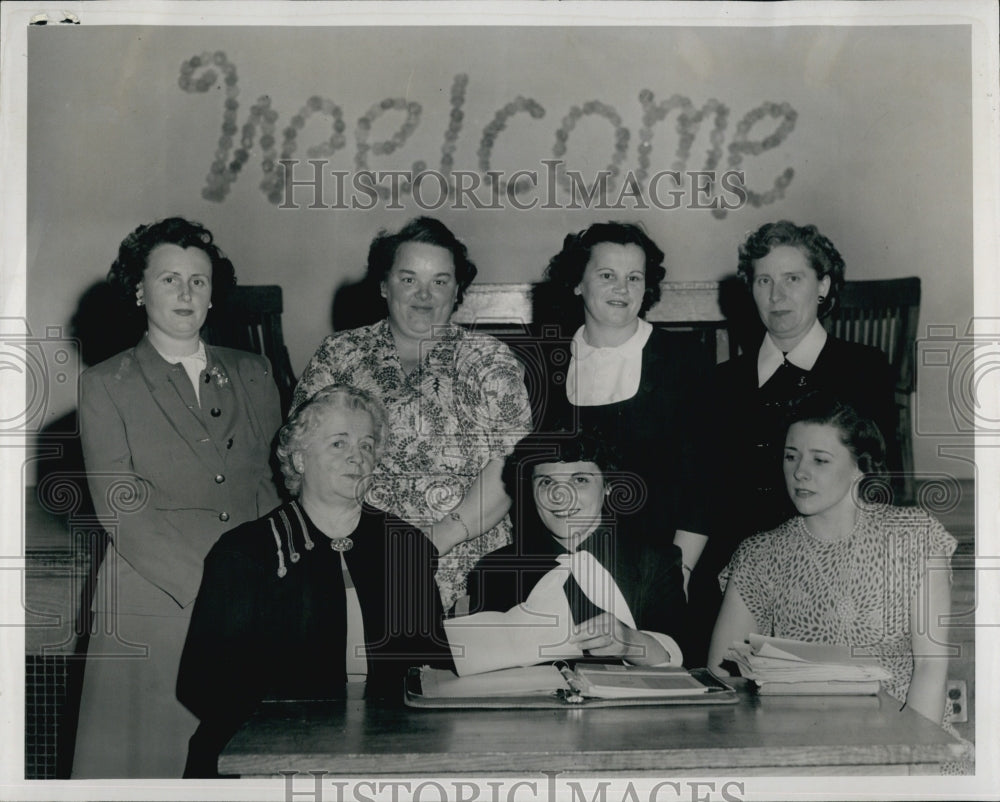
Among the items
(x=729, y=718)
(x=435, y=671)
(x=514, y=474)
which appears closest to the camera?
(x=729, y=718)

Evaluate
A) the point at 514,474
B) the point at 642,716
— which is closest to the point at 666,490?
the point at 514,474

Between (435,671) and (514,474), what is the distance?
0.66 meters

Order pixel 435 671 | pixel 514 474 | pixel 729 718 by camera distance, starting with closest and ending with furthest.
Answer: pixel 729 718
pixel 435 671
pixel 514 474

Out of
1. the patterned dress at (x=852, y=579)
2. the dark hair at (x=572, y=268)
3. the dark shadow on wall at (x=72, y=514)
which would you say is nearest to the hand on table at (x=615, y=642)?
the patterned dress at (x=852, y=579)

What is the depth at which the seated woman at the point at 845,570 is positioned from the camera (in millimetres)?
3062

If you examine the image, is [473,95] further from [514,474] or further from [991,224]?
[991,224]

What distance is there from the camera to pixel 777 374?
3.18 meters

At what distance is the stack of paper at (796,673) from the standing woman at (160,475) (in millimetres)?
1405

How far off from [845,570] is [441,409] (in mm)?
1267

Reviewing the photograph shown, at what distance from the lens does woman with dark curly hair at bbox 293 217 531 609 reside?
3.11 metres

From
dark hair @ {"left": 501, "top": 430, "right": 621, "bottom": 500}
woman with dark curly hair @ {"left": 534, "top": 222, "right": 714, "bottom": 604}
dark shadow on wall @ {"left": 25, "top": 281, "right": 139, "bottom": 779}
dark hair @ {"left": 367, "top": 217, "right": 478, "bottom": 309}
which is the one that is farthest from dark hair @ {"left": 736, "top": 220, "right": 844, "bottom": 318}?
dark shadow on wall @ {"left": 25, "top": 281, "right": 139, "bottom": 779}

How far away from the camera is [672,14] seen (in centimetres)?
318

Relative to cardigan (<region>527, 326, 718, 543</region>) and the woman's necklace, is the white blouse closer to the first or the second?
cardigan (<region>527, 326, 718, 543</region>)
